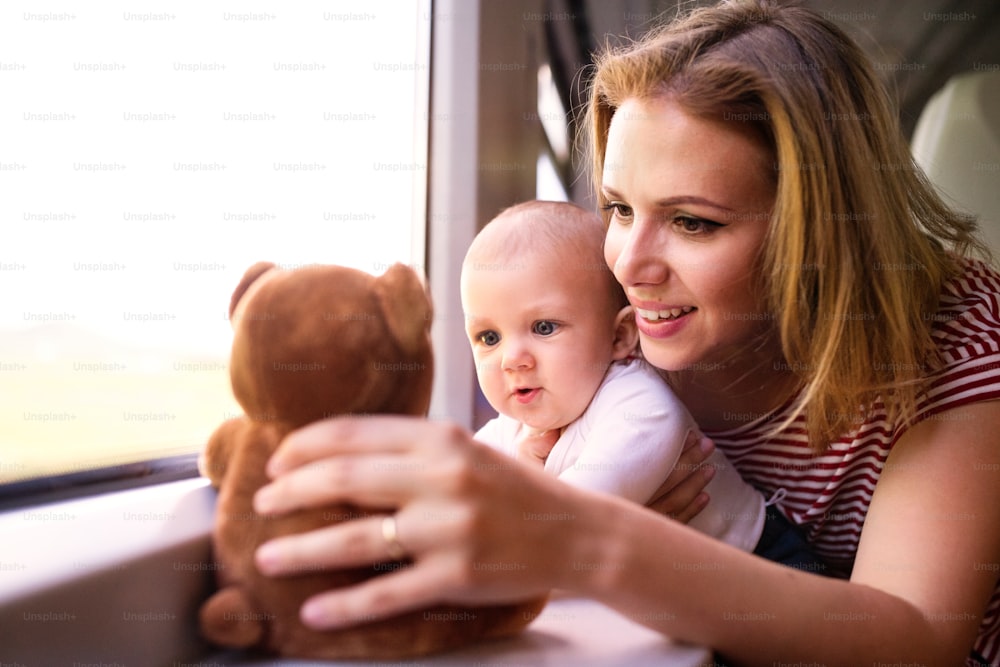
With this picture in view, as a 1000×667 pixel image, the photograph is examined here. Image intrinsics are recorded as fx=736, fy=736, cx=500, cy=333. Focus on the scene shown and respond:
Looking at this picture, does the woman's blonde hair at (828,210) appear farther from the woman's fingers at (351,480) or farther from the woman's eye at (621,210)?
the woman's fingers at (351,480)

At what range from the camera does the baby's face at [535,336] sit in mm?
899

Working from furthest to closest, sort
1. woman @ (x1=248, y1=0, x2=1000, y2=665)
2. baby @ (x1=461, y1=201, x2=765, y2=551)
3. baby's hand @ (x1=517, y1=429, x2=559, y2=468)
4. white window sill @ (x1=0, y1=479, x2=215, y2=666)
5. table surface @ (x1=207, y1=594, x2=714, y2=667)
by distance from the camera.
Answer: baby's hand @ (x1=517, y1=429, x2=559, y2=468), baby @ (x1=461, y1=201, x2=765, y2=551), woman @ (x1=248, y1=0, x2=1000, y2=665), table surface @ (x1=207, y1=594, x2=714, y2=667), white window sill @ (x1=0, y1=479, x2=215, y2=666)

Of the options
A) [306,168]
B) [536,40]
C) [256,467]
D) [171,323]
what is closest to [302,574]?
[256,467]

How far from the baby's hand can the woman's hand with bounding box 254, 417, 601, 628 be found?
0.45 meters

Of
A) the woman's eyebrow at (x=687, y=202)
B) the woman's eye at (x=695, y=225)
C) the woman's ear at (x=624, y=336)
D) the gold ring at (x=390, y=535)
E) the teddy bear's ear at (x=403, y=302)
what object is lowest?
the gold ring at (x=390, y=535)

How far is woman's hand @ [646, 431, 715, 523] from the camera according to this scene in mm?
922

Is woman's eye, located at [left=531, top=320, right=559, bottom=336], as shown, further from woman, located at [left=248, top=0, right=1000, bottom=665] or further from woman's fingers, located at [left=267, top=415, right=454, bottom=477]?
woman's fingers, located at [left=267, top=415, right=454, bottom=477]

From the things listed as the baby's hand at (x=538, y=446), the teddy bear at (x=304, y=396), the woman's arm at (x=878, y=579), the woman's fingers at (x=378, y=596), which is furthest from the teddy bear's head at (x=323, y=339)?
the baby's hand at (x=538, y=446)

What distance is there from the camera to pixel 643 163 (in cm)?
93

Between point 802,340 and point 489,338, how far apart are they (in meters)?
0.40

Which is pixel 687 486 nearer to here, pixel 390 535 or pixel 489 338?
pixel 489 338

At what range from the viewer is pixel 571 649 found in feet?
2.15

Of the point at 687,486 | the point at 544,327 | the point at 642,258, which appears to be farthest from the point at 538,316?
the point at 687,486

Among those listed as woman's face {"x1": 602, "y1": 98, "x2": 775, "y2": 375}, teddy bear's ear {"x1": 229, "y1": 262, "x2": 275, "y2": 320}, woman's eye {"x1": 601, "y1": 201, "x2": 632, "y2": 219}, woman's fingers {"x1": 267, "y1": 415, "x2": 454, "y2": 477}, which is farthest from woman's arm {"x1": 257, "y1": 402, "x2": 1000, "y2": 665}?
woman's eye {"x1": 601, "y1": 201, "x2": 632, "y2": 219}
